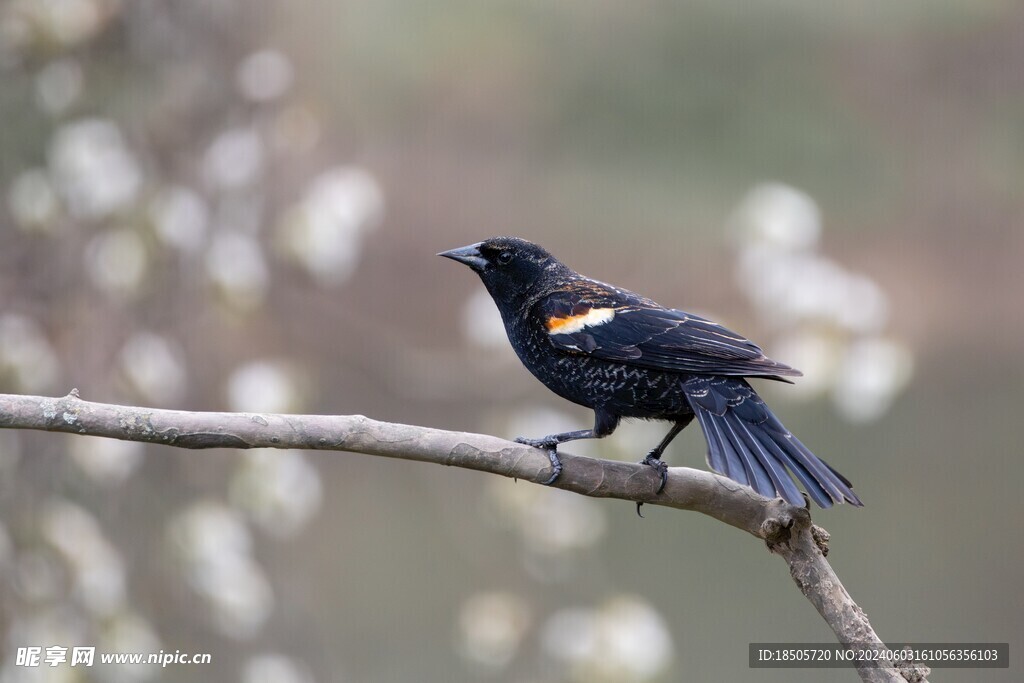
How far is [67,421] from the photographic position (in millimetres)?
1385

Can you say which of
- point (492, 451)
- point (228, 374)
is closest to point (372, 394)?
point (228, 374)

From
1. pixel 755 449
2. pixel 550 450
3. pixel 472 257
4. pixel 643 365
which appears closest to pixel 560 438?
pixel 550 450

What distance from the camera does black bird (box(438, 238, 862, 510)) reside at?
163 centimetres

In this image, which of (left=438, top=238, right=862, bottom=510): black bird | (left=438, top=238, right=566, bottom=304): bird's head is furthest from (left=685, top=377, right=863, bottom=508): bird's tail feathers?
(left=438, top=238, right=566, bottom=304): bird's head

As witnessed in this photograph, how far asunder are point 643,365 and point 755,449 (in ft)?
0.75

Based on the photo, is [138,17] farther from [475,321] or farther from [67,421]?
[67,421]

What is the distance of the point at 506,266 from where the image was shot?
1938mm

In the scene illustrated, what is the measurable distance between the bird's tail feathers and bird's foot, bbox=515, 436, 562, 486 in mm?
229

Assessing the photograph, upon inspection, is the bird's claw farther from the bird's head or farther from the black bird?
the bird's head

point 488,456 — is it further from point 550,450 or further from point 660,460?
point 660,460

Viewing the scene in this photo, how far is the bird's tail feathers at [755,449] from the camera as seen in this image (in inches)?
60.2

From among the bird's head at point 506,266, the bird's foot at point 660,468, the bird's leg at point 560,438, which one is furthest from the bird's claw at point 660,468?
the bird's head at point 506,266

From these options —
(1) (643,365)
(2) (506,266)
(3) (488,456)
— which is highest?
(2) (506,266)

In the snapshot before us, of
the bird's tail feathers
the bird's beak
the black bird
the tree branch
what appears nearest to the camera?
the tree branch
